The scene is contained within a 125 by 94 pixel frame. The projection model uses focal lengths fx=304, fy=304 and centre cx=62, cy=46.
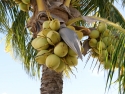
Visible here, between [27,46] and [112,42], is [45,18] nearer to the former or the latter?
[112,42]

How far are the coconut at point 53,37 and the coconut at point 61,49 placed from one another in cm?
5

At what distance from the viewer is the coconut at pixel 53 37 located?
254cm

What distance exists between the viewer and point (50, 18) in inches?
124

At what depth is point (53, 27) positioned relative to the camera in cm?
265

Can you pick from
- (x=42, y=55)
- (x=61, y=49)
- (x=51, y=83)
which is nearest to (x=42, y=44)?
(x=42, y=55)

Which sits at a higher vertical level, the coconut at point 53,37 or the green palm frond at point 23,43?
the green palm frond at point 23,43

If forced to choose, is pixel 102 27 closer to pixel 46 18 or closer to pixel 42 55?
pixel 46 18

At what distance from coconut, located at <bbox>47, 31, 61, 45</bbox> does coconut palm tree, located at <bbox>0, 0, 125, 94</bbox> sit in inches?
10.9

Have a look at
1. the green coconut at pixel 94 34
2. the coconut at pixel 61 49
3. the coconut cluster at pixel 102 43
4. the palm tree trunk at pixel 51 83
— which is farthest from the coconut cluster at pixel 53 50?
the palm tree trunk at pixel 51 83

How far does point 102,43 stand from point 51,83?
3.20 feet

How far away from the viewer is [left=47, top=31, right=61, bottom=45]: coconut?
99.9 inches

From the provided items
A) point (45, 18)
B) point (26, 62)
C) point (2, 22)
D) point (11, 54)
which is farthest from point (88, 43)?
point (11, 54)

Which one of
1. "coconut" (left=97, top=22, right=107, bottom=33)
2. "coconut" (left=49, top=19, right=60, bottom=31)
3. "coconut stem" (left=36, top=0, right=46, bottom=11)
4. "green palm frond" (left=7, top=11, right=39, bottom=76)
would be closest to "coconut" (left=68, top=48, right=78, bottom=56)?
"coconut" (left=49, top=19, right=60, bottom=31)

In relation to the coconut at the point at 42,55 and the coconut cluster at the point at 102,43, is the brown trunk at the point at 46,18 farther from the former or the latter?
the coconut at the point at 42,55
